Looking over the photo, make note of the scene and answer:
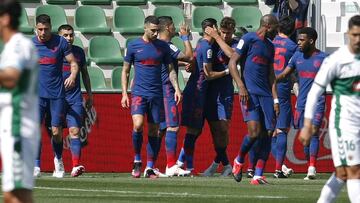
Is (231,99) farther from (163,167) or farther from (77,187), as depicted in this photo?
(77,187)

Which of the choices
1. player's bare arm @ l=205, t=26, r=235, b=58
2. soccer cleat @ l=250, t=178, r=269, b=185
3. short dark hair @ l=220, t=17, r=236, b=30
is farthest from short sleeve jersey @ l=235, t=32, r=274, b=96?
short dark hair @ l=220, t=17, r=236, b=30

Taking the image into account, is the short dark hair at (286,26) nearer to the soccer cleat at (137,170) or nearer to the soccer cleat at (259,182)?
the soccer cleat at (137,170)

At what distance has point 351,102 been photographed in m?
10.2

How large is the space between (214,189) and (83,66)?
13.3ft

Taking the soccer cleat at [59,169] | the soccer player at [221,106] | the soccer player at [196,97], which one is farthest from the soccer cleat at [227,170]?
the soccer cleat at [59,169]

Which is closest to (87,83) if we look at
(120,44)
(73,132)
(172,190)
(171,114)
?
(73,132)

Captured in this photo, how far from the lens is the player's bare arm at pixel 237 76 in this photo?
15.2 meters

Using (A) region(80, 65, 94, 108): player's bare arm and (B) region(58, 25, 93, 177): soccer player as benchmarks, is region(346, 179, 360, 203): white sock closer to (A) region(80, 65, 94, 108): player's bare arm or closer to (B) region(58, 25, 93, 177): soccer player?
(B) region(58, 25, 93, 177): soccer player

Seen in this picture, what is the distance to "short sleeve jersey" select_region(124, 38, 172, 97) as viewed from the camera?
56.6ft

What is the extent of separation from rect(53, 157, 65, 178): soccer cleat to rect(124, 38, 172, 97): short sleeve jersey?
149 cm

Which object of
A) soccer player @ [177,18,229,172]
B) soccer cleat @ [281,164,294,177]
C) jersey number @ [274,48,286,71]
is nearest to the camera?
soccer player @ [177,18,229,172]

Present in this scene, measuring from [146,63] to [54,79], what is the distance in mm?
1370

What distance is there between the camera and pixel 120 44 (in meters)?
22.7

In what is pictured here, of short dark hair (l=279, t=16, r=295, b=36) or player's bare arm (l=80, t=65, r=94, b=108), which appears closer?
player's bare arm (l=80, t=65, r=94, b=108)
